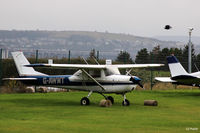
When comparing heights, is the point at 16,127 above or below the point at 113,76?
below

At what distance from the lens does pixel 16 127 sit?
45.8 ft

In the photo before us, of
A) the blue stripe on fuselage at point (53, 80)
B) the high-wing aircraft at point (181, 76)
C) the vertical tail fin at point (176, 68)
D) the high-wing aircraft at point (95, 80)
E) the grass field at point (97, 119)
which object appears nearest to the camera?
the grass field at point (97, 119)

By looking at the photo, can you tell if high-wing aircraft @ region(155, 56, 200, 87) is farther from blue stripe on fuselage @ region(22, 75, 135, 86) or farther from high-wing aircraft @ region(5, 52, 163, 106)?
blue stripe on fuselage @ region(22, 75, 135, 86)

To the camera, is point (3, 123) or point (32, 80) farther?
point (32, 80)

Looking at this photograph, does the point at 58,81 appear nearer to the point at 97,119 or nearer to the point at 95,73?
the point at 95,73

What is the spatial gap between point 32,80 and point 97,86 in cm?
338

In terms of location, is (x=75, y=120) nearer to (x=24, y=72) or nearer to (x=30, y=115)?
(x=30, y=115)

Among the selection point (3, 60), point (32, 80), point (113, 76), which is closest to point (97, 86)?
point (113, 76)

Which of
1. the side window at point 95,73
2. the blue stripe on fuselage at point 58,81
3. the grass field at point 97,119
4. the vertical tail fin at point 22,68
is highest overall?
the vertical tail fin at point 22,68

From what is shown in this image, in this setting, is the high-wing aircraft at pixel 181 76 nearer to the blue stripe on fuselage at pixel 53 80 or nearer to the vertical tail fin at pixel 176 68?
the vertical tail fin at pixel 176 68

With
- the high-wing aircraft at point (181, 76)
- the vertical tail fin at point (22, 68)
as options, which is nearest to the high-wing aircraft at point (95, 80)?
the vertical tail fin at point (22, 68)

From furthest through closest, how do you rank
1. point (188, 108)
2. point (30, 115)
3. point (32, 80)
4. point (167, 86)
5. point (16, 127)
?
point (167, 86)
point (32, 80)
point (188, 108)
point (30, 115)
point (16, 127)

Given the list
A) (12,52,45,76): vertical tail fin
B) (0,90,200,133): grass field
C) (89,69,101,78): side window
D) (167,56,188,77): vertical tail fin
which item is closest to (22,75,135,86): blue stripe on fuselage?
(89,69,101,78): side window

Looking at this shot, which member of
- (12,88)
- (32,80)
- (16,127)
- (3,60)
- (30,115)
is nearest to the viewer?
(16,127)
